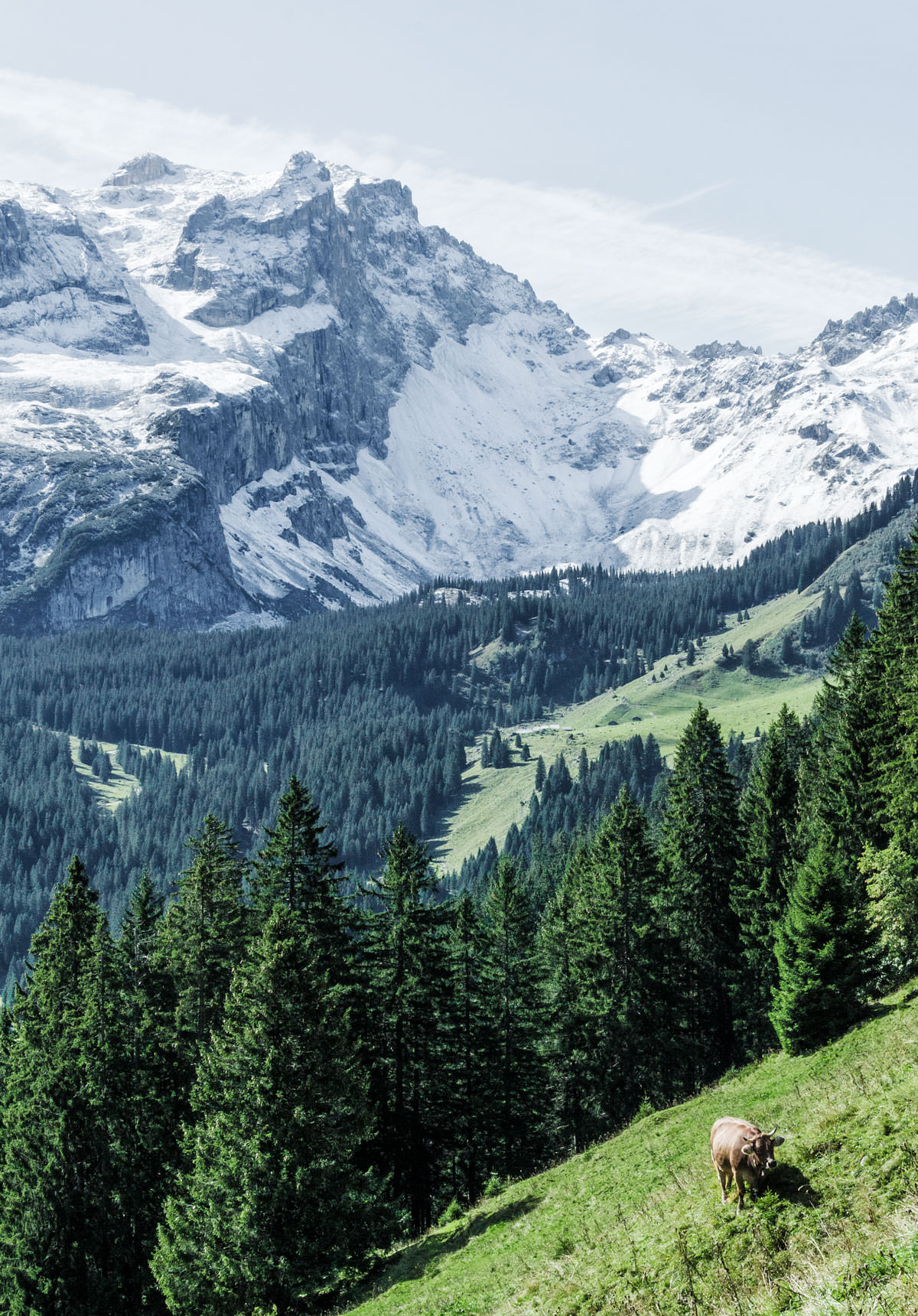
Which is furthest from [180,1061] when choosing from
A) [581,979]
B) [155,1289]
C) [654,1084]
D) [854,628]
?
[854,628]

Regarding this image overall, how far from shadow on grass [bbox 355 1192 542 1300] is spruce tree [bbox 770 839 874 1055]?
12.4 metres

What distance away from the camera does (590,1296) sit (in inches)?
854

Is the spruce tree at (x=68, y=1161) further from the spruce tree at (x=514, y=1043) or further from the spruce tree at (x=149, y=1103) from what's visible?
the spruce tree at (x=514, y=1043)

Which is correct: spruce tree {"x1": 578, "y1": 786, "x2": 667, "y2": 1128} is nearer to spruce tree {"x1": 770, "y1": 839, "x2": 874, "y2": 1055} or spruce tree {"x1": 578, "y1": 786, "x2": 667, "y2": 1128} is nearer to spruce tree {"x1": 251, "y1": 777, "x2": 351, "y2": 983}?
spruce tree {"x1": 770, "y1": 839, "x2": 874, "y2": 1055}

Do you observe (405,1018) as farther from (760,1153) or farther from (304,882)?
(760,1153)

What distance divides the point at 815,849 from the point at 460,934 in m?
17.8

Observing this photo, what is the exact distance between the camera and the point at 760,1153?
21.4 m

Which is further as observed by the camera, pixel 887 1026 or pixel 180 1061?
pixel 180 1061

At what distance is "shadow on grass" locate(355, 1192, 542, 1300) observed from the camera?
34.2 metres

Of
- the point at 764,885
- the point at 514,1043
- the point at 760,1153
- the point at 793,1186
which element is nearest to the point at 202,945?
the point at 514,1043

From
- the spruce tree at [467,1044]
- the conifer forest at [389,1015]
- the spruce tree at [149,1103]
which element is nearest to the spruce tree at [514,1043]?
the conifer forest at [389,1015]

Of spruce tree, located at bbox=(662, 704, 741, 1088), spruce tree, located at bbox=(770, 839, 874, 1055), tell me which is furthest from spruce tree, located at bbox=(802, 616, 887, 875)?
spruce tree, located at bbox=(662, 704, 741, 1088)

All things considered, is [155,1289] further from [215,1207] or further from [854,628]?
[854,628]

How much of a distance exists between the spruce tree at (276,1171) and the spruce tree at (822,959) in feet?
54.3
